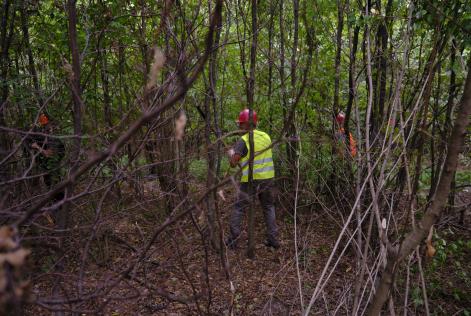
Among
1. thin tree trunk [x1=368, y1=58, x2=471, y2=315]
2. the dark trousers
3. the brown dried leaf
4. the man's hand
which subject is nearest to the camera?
the brown dried leaf

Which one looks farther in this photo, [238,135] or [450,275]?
[450,275]

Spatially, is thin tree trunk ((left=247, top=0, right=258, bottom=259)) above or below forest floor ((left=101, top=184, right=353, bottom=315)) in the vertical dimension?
above

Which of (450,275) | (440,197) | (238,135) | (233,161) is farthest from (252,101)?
(450,275)

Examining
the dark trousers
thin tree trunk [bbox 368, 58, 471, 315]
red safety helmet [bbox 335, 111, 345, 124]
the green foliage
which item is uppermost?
thin tree trunk [bbox 368, 58, 471, 315]

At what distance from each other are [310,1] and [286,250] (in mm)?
3304

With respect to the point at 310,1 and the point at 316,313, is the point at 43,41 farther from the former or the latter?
the point at 316,313

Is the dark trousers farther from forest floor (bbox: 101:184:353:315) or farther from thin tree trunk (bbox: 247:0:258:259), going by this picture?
thin tree trunk (bbox: 247:0:258:259)

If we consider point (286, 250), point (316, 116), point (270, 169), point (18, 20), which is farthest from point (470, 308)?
point (18, 20)

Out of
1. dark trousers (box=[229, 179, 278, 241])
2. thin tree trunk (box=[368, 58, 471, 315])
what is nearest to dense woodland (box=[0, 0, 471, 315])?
dark trousers (box=[229, 179, 278, 241])

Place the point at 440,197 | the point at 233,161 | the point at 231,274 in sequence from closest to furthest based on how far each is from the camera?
1. the point at 440,197
2. the point at 233,161
3. the point at 231,274

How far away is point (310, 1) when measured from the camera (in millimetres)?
5148

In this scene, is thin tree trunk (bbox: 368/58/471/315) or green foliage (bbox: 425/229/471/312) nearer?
thin tree trunk (bbox: 368/58/471/315)

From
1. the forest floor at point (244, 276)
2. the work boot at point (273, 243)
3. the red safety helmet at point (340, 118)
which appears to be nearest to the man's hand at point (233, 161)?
the forest floor at point (244, 276)

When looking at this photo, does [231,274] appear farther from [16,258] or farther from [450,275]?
[16,258]
